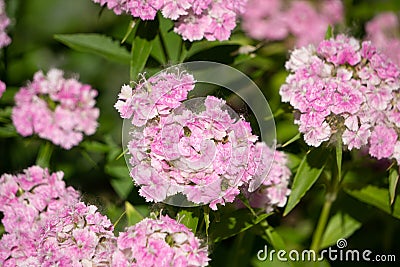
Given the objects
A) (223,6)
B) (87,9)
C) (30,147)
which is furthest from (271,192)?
(87,9)

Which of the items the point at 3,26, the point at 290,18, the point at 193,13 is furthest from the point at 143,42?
the point at 290,18

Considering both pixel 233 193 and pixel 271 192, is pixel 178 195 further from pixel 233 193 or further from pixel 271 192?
pixel 271 192

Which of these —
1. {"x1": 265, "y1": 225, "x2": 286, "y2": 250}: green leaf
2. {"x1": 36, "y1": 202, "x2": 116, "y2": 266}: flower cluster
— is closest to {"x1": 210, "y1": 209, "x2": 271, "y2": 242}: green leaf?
{"x1": 265, "y1": 225, "x2": 286, "y2": 250}: green leaf

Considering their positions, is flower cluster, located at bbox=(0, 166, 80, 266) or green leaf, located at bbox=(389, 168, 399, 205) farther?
green leaf, located at bbox=(389, 168, 399, 205)

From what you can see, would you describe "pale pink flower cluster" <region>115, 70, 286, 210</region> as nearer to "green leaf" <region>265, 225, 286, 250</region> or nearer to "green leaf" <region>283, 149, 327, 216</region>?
"green leaf" <region>283, 149, 327, 216</region>

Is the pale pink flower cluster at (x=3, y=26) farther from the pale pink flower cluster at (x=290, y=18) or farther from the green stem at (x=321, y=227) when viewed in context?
the green stem at (x=321, y=227)
